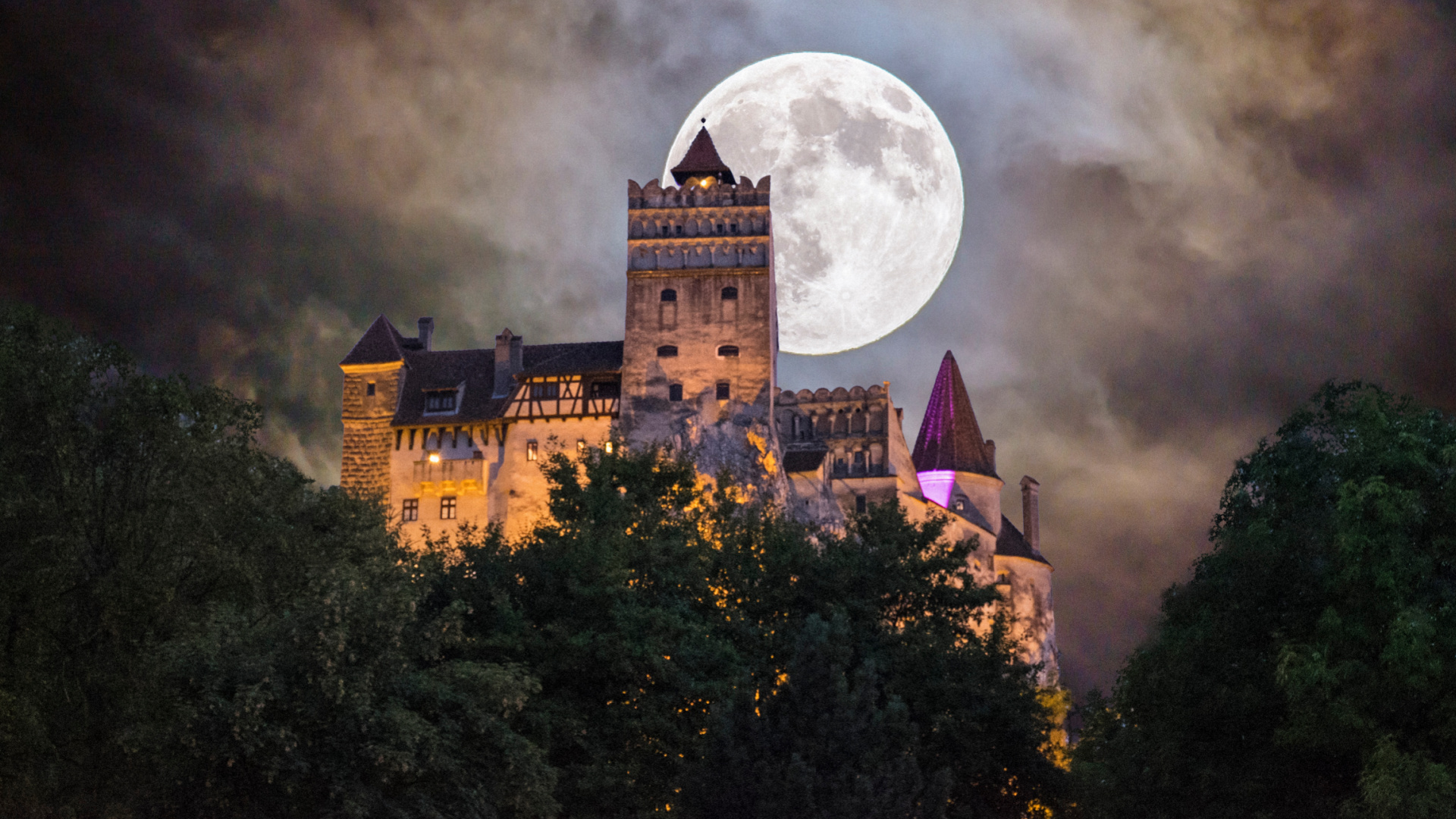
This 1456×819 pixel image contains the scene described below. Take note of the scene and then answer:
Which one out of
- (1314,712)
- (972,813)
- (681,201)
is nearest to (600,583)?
(972,813)

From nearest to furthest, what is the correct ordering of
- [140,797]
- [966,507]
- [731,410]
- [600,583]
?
[140,797]
[600,583]
[731,410]
[966,507]

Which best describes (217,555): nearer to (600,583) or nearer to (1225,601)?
(600,583)

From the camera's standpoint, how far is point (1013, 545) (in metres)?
77.6

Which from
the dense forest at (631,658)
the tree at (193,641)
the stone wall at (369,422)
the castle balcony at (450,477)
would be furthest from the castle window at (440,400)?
the tree at (193,641)

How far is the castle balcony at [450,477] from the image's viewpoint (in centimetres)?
6975

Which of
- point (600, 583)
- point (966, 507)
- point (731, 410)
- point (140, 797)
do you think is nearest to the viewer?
point (140, 797)

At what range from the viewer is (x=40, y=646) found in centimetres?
3116

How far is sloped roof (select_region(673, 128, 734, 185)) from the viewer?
247ft

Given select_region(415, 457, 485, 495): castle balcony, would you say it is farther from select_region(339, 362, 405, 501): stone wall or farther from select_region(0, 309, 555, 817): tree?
select_region(0, 309, 555, 817): tree

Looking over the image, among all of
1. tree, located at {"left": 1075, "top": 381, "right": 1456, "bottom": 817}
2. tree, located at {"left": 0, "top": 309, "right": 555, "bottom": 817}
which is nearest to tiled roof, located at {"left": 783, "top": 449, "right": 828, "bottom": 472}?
tree, located at {"left": 0, "top": 309, "right": 555, "bottom": 817}

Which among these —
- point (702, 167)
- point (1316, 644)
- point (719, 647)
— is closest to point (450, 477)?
point (702, 167)

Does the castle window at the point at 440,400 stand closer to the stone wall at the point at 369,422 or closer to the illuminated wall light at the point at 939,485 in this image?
the stone wall at the point at 369,422

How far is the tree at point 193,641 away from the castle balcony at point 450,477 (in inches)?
1265

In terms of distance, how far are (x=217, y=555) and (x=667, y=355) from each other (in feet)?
124
